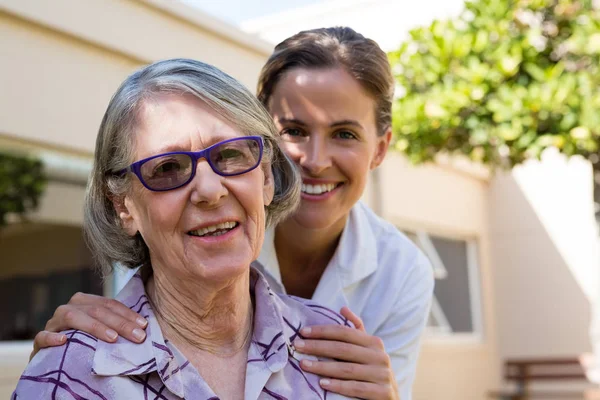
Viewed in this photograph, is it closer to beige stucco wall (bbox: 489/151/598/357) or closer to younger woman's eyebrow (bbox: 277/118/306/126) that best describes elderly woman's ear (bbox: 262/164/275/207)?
younger woman's eyebrow (bbox: 277/118/306/126)

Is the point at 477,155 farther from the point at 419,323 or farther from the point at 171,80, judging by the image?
the point at 171,80

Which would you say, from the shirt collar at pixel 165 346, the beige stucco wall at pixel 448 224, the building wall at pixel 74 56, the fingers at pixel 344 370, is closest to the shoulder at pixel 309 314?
the shirt collar at pixel 165 346

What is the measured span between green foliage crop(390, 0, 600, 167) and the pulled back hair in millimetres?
3170

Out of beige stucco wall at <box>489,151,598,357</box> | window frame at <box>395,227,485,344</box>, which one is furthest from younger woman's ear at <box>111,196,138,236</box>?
beige stucco wall at <box>489,151,598,357</box>

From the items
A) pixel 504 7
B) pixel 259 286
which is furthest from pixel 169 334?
pixel 504 7

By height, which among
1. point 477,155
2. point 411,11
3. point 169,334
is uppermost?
point 411,11

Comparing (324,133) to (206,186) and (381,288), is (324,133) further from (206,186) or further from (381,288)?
(206,186)

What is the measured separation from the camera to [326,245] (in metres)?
2.78

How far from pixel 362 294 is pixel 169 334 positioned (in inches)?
37.9

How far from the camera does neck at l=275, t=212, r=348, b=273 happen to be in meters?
2.64

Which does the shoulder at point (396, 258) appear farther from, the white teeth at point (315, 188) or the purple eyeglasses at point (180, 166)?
the purple eyeglasses at point (180, 166)

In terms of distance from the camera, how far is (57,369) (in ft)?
5.31

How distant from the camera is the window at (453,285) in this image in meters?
10.8

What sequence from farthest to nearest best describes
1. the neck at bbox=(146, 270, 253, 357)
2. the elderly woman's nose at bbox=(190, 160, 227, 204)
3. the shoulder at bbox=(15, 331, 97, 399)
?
the neck at bbox=(146, 270, 253, 357), the elderly woman's nose at bbox=(190, 160, 227, 204), the shoulder at bbox=(15, 331, 97, 399)
